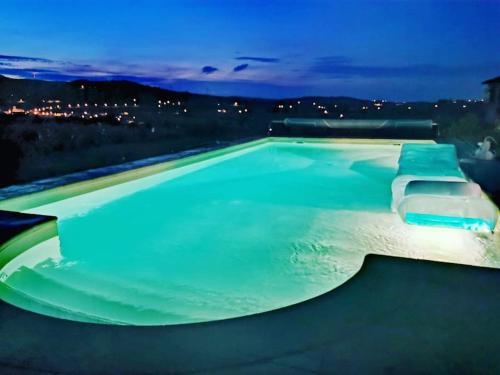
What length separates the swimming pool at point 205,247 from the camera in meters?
3.00

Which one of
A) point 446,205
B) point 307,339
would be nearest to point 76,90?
point 446,205

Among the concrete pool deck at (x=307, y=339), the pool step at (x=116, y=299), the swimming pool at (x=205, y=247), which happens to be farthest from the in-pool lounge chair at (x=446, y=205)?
the pool step at (x=116, y=299)

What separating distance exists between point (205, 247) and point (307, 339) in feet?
8.25

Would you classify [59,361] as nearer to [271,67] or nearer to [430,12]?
[430,12]

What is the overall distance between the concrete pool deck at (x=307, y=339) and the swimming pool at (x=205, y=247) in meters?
0.87

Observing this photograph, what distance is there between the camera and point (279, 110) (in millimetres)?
23969

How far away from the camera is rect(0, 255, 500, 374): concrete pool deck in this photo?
1.53 metres

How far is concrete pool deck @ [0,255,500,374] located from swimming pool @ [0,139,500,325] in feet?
2.85

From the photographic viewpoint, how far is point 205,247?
4113 mm

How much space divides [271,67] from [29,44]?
507 inches

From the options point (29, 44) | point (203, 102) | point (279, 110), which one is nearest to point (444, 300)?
point (29, 44)

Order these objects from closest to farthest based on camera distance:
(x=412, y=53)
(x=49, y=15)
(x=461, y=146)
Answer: (x=461, y=146)
(x=49, y=15)
(x=412, y=53)

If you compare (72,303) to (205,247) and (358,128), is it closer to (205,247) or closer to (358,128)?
(205,247)

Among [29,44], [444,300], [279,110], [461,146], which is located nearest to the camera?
[444,300]
